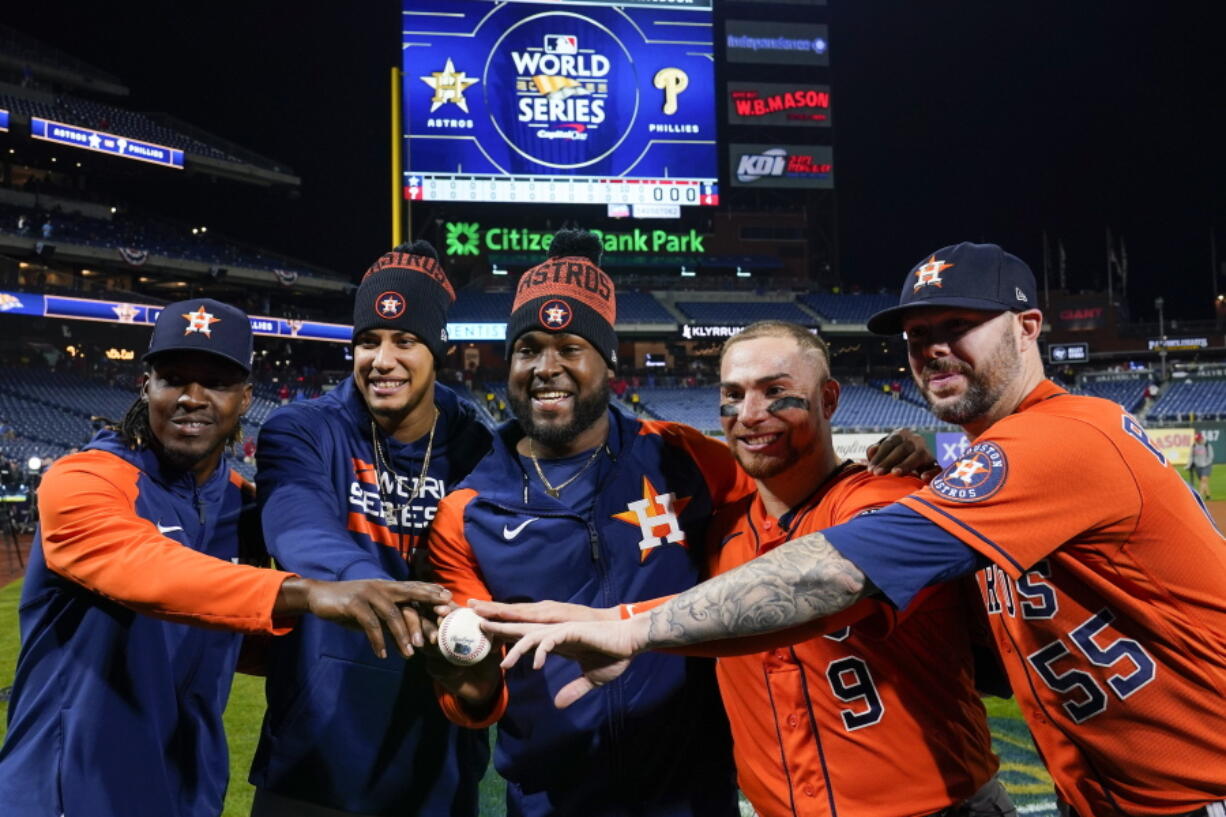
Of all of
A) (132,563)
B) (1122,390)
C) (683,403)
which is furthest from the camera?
(1122,390)

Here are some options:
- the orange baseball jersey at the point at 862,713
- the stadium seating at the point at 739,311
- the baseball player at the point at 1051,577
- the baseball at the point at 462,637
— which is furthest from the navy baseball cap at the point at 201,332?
the stadium seating at the point at 739,311

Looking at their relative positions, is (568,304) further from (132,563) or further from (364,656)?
(132,563)

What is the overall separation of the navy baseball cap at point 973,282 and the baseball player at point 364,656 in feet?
5.38

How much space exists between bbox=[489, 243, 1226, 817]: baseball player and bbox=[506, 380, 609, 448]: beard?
2.61 feet

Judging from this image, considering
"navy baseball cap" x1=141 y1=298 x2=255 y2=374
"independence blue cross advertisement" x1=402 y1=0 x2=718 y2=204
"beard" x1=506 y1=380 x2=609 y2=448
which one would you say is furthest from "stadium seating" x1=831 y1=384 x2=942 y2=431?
"navy baseball cap" x1=141 y1=298 x2=255 y2=374

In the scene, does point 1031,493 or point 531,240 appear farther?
point 531,240

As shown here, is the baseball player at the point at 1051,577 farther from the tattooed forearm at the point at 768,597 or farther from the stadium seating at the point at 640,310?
the stadium seating at the point at 640,310

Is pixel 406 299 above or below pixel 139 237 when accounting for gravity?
below

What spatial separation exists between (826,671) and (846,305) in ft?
141

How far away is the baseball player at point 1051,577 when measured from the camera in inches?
73.8

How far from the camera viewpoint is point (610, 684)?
243 centimetres

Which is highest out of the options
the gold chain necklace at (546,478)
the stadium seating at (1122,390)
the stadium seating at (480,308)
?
the stadium seating at (480,308)

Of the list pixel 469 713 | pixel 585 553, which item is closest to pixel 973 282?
pixel 585 553

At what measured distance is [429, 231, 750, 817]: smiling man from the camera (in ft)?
7.92
